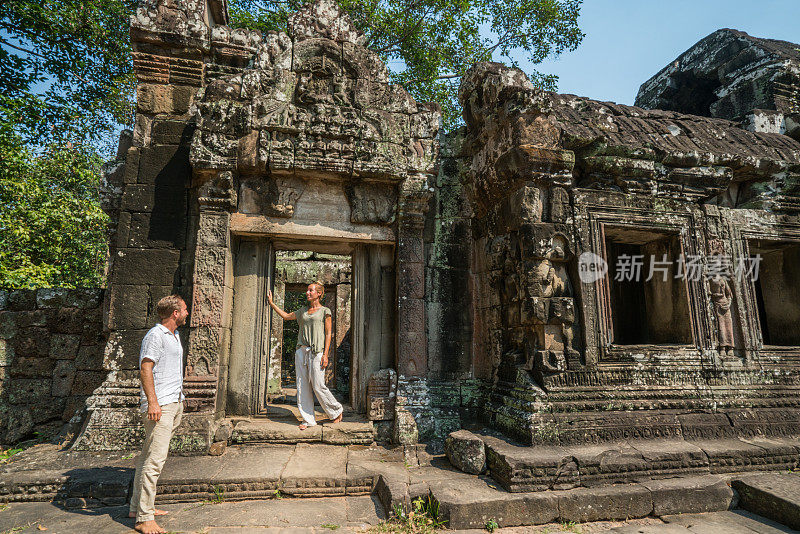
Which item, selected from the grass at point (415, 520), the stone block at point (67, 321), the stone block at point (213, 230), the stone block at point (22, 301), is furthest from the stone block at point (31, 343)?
the grass at point (415, 520)

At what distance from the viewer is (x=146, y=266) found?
4473 mm

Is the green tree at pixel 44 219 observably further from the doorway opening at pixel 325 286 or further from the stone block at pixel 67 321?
the doorway opening at pixel 325 286

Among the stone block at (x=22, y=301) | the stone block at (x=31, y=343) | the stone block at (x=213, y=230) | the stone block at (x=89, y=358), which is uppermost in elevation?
the stone block at (x=213, y=230)

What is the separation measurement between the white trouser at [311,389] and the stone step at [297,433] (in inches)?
6.2

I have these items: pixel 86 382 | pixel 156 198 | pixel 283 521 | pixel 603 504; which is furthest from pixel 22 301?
pixel 603 504

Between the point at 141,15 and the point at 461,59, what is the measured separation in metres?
9.59

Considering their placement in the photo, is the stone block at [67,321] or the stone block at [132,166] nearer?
the stone block at [132,166]

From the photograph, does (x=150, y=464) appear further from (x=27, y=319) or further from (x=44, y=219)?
(x=44, y=219)

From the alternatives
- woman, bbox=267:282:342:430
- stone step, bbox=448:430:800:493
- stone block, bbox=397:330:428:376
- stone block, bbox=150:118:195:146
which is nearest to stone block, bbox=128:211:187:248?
stone block, bbox=150:118:195:146

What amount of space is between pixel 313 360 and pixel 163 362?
76.1 inches

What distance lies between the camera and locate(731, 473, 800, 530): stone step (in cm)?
313

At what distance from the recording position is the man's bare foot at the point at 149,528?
9.06 ft

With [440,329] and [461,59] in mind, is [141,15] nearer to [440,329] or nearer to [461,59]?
[440,329]

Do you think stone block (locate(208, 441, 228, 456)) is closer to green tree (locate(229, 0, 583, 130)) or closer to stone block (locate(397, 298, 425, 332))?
stone block (locate(397, 298, 425, 332))
